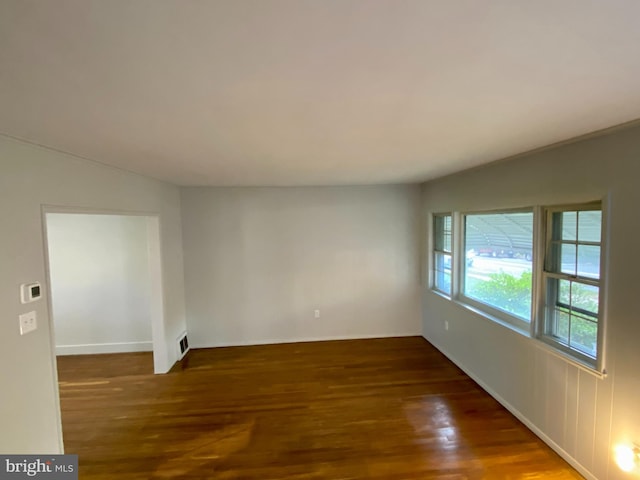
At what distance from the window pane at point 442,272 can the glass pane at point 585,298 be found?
1859 mm

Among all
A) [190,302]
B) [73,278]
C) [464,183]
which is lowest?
[190,302]

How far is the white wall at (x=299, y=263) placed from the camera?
14.9ft

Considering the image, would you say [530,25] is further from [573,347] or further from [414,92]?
[573,347]

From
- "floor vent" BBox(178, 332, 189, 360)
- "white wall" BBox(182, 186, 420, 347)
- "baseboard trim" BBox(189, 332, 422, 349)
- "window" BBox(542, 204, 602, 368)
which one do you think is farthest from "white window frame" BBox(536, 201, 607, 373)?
"floor vent" BBox(178, 332, 189, 360)

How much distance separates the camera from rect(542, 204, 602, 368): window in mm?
2191

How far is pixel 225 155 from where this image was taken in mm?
2391

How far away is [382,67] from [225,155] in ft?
5.43

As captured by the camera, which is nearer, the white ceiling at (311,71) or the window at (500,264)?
the white ceiling at (311,71)

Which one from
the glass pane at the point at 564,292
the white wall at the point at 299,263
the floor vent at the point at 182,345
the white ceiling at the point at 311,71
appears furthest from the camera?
the white wall at the point at 299,263

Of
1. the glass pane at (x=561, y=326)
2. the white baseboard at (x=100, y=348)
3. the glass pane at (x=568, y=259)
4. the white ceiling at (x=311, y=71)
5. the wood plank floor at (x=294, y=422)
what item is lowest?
the wood plank floor at (x=294, y=422)

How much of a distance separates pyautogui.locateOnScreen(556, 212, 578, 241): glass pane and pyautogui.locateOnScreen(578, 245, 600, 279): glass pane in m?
0.12

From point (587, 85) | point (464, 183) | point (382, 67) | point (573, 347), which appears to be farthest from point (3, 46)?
point (464, 183)

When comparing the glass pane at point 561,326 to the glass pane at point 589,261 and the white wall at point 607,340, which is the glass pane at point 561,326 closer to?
the white wall at point 607,340

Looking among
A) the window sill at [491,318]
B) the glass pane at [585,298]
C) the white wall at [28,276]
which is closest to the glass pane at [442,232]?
the window sill at [491,318]
